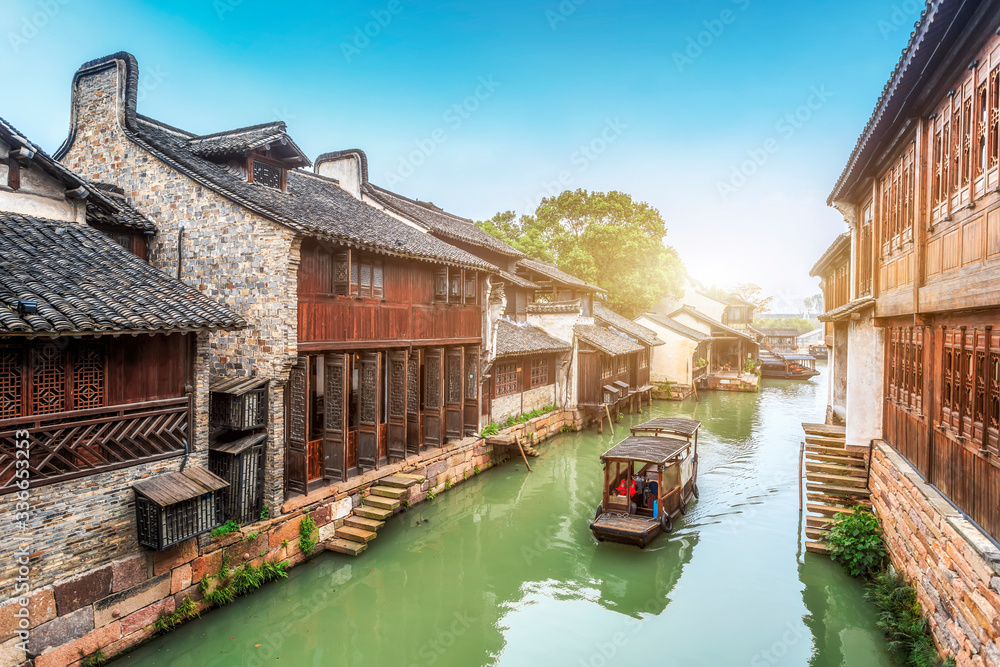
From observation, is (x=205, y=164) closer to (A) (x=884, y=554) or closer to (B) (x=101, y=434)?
(B) (x=101, y=434)

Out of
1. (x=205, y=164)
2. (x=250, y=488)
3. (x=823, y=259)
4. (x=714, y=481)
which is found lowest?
(x=714, y=481)

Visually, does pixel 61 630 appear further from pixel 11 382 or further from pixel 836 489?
pixel 836 489

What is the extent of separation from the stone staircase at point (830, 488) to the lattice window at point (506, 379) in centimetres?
1040

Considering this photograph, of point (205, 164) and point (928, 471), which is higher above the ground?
point (205, 164)

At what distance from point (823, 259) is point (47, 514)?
20827mm

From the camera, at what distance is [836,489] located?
36.4ft

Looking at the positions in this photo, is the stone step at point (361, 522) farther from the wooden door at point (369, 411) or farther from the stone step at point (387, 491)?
the wooden door at point (369, 411)

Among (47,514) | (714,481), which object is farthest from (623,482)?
(47,514)

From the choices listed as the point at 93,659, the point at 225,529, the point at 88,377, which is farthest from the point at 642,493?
the point at 88,377

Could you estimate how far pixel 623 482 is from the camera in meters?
13.7

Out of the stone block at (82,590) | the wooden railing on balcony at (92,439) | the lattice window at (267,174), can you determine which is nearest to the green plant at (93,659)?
the stone block at (82,590)

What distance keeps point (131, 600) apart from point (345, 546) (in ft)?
13.3

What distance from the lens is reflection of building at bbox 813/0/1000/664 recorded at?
228 inches

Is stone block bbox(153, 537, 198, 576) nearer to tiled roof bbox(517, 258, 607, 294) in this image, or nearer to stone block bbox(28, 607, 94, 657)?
stone block bbox(28, 607, 94, 657)
